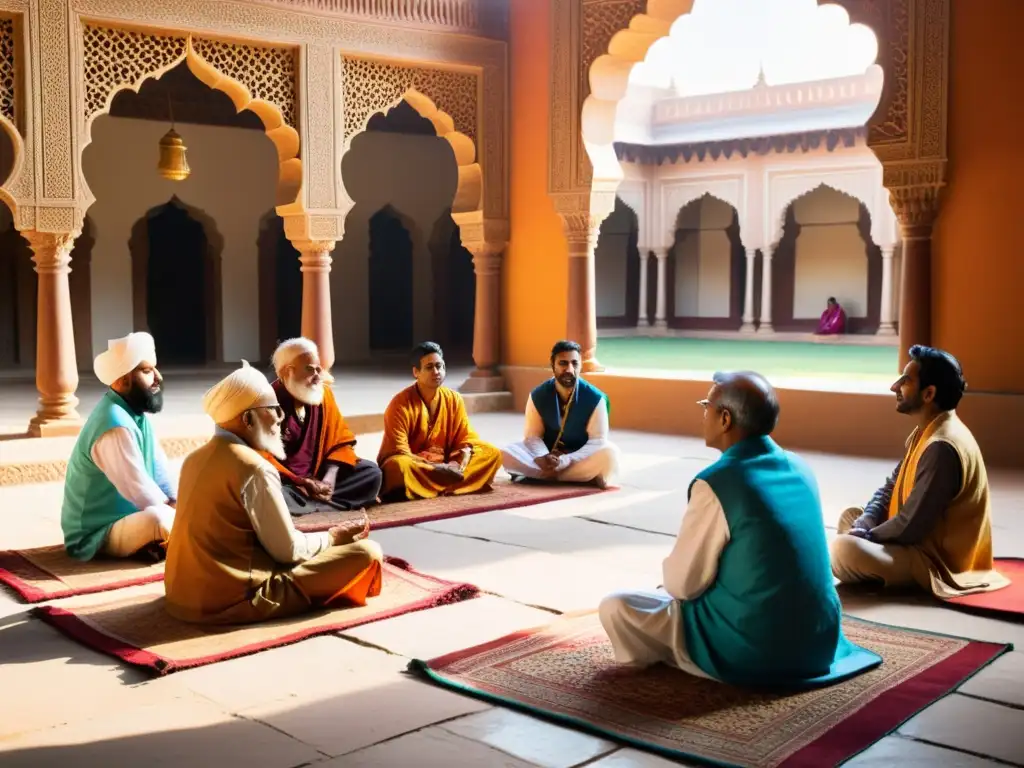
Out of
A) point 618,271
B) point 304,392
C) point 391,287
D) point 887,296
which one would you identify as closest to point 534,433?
point 304,392

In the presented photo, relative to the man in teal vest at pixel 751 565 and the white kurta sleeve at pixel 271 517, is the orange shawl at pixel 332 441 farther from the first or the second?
the man in teal vest at pixel 751 565

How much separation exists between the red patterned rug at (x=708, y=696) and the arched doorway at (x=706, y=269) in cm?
1709

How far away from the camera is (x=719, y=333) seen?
66.0 feet

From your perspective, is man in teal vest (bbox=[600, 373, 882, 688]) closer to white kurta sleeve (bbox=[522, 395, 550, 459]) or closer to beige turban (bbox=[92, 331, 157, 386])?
beige turban (bbox=[92, 331, 157, 386])

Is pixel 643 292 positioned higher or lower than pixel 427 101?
lower

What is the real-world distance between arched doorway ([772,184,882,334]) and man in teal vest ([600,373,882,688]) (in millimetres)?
16424

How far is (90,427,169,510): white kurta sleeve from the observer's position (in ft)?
15.2

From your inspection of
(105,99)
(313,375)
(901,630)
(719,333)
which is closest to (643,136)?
(719,333)

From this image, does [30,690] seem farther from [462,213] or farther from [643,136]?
[643,136]

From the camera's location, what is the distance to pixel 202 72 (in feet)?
29.2

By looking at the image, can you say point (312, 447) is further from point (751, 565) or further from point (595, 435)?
point (751, 565)

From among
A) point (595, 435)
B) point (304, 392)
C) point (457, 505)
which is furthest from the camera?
point (595, 435)

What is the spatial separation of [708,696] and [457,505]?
10.4ft

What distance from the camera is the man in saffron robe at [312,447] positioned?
221 inches
